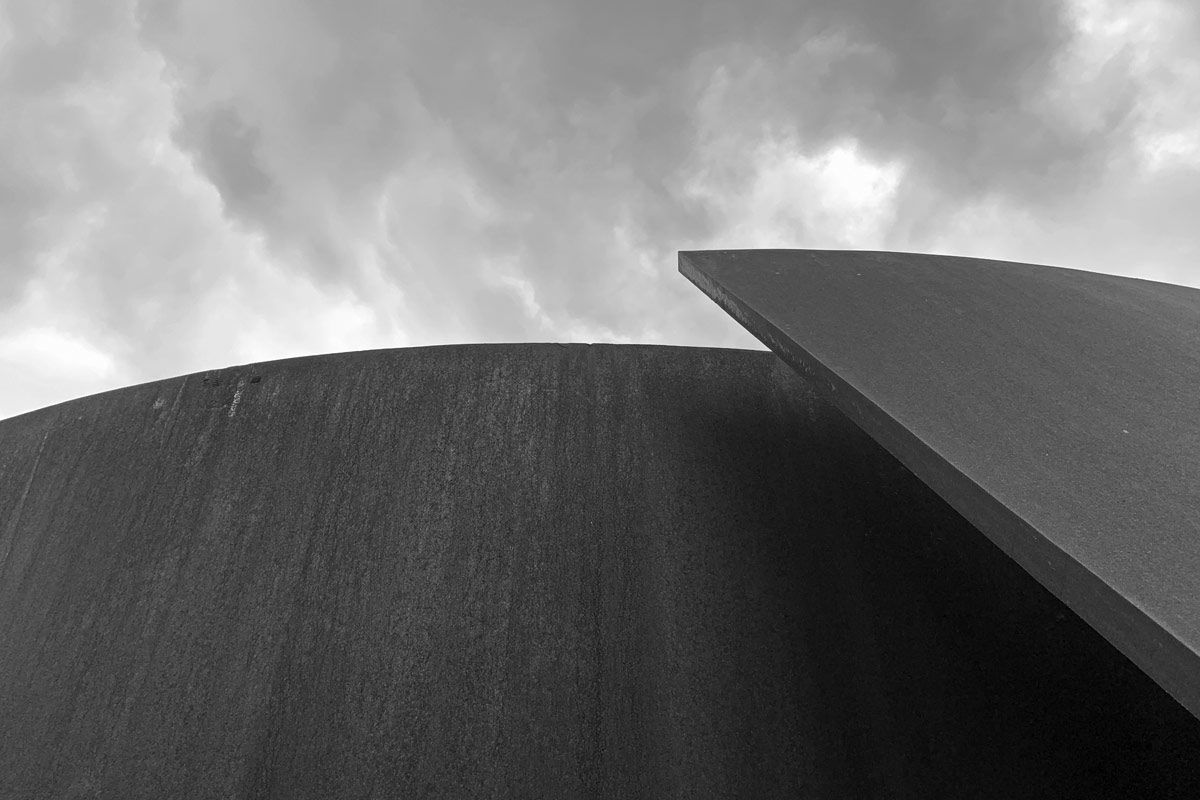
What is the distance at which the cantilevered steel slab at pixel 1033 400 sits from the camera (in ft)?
6.09

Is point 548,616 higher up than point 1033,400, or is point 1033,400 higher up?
point 1033,400

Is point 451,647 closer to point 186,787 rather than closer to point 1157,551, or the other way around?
point 186,787

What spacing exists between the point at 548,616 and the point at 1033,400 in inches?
74.2

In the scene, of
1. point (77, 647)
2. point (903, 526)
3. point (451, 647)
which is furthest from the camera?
point (77, 647)

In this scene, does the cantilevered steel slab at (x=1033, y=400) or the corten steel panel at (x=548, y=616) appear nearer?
the cantilevered steel slab at (x=1033, y=400)

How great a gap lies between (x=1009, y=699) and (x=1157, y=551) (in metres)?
1.63

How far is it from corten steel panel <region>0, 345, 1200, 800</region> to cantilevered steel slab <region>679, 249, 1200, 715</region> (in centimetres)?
87

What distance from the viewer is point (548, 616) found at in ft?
11.3

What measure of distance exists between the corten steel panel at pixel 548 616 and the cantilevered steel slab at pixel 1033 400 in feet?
2.85

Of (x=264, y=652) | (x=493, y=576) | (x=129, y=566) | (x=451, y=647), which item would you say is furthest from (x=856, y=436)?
(x=129, y=566)

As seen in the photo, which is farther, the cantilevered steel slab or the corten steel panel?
the corten steel panel

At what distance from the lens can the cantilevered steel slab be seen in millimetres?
1855

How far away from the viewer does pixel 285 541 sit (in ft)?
12.6

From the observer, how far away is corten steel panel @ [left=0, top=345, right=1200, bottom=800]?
10.6 feet
